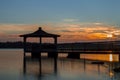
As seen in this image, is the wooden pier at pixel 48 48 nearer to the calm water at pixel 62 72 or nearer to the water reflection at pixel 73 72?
the calm water at pixel 62 72

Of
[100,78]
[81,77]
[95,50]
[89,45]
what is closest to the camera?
[100,78]

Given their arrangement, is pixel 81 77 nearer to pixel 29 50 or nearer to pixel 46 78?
pixel 46 78

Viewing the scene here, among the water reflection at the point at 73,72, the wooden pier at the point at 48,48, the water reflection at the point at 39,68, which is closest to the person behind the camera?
the water reflection at the point at 73,72

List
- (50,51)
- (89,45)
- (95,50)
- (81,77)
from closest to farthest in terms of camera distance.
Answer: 1. (81,77)
2. (95,50)
3. (89,45)
4. (50,51)

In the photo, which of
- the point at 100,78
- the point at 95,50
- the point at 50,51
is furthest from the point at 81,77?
the point at 50,51

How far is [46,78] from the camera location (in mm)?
26344

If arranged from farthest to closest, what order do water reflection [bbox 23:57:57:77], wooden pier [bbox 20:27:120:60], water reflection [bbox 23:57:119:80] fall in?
wooden pier [bbox 20:27:120:60] < water reflection [bbox 23:57:57:77] < water reflection [bbox 23:57:119:80]

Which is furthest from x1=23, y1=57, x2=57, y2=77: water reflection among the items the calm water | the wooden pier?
the wooden pier

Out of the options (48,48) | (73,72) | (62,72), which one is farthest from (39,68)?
(48,48)

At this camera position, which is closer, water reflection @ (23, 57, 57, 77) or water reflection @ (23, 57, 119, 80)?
water reflection @ (23, 57, 119, 80)

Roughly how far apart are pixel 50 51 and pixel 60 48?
1652 millimetres

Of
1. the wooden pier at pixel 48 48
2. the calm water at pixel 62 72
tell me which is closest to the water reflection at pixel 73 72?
the calm water at pixel 62 72

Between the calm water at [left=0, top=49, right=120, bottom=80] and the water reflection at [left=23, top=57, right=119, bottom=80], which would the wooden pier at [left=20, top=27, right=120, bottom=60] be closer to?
the calm water at [left=0, top=49, right=120, bottom=80]

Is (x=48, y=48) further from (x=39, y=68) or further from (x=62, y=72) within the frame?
(x=62, y=72)
